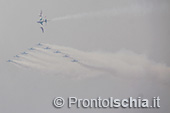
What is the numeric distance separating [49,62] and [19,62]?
97.3 inches

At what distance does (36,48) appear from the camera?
2132 inches

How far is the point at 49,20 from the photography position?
53062 millimetres

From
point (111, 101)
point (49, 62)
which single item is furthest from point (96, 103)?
point (49, 62)

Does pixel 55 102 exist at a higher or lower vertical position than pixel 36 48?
lower

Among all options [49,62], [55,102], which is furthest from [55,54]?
[55,102]

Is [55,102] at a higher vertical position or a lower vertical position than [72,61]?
lower

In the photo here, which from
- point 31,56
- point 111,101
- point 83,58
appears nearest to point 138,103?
point 111,101

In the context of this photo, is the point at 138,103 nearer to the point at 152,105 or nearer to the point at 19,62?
the point at 152,105

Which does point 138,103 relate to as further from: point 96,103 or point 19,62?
point 19,62

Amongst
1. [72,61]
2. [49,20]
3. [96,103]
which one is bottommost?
[96,103]

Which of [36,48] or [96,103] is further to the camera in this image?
[36,48]

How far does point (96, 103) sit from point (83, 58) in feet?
12.9

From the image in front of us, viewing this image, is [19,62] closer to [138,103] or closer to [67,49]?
[67,49]

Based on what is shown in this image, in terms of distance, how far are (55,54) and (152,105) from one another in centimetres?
887
